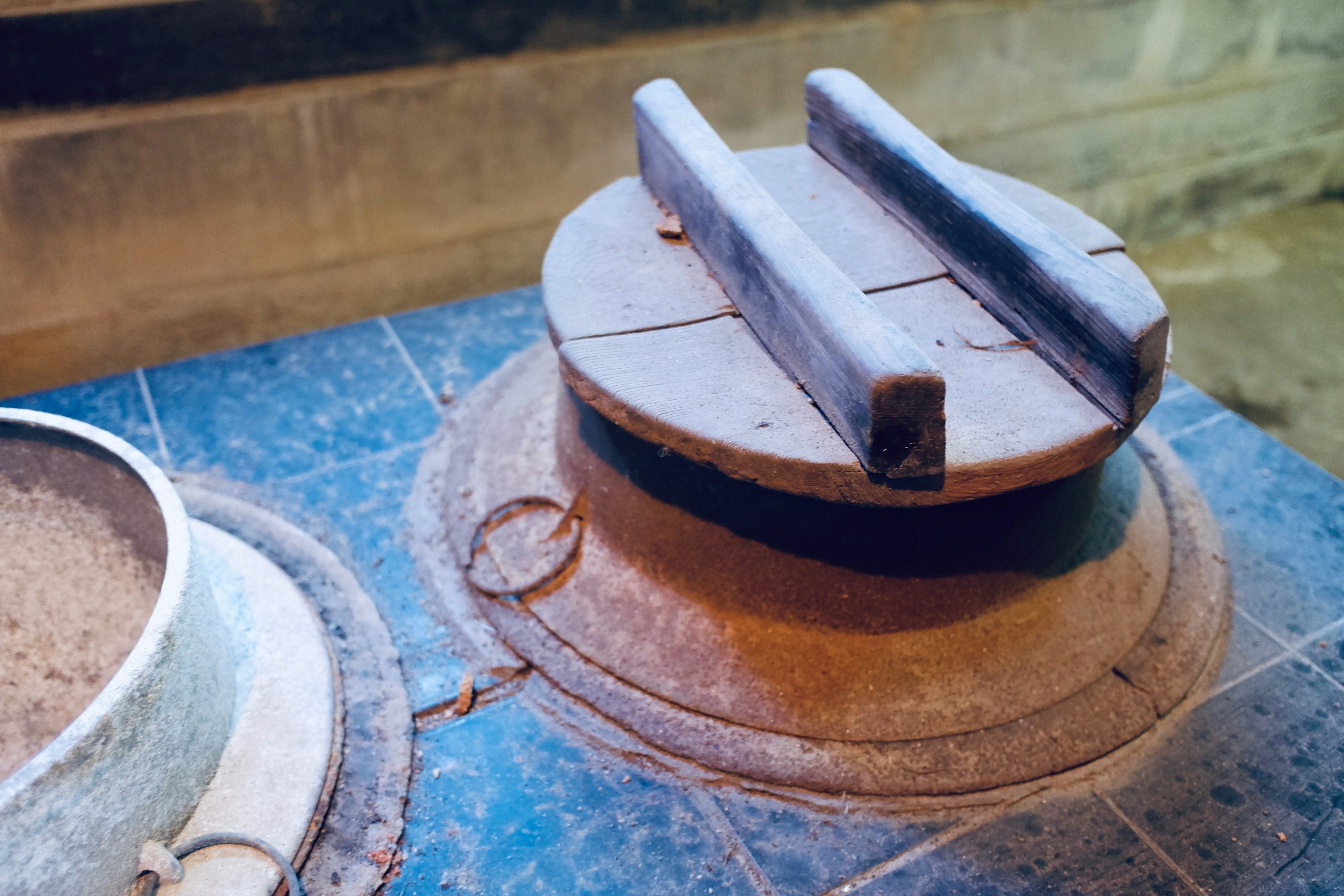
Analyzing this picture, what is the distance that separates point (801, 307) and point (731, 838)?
115cm

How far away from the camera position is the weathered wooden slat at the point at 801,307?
1755mm

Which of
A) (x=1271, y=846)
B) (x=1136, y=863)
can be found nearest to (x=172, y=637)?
(x=1136, y=863)

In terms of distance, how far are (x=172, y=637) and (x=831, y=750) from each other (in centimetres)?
141

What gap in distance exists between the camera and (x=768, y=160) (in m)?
2.92

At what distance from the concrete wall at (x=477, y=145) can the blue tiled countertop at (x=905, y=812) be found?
0.85m

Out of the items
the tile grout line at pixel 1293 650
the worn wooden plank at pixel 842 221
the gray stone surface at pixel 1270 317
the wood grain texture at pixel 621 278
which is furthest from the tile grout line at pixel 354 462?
the gray stone surface at pixel 1270 317

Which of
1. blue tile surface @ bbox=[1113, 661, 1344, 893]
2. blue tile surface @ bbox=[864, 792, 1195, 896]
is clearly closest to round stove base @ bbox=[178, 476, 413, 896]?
blue tile surface @ bbox=[864, 792, 1195, 896]

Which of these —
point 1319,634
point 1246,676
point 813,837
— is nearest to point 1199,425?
point 1319,634

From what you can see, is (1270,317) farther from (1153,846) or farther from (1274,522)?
(1153,846)

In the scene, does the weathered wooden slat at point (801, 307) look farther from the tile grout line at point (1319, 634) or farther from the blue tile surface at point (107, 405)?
the blue tile surface at point (107, 405)

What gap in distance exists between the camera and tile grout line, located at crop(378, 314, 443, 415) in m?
3.25

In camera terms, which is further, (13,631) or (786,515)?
(13,631)

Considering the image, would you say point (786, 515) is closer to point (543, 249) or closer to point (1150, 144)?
point (543, 249)

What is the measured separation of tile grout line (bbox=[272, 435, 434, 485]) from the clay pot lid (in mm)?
892
